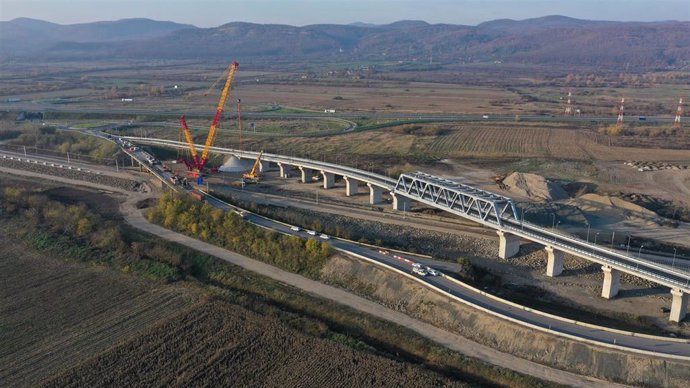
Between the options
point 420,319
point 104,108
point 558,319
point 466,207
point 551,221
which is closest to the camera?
point 558,319

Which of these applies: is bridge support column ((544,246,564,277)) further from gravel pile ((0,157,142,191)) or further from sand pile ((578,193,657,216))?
gravel pile ((0,157,142,191))

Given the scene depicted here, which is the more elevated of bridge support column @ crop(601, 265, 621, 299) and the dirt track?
bridge support column @ crop(601, 265, 621, 299)

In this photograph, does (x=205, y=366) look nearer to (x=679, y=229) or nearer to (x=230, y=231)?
(x=230, y=231)

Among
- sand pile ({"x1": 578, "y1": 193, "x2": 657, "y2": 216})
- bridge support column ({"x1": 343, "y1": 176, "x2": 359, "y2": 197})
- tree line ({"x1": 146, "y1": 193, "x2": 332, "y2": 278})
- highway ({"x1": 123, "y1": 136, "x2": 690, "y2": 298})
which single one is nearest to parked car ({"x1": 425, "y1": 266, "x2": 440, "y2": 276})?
tree line ({"x1": 146, "y1": 193, "x2": 332, "y2": 278})

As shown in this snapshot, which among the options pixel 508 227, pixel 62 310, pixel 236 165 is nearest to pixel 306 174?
pixel 236 165

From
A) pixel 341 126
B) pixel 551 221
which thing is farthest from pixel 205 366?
pixel 341 126

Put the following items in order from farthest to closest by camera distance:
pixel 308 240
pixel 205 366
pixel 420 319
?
pixel 308 240 < pixel 420 319 < pixel 205 366

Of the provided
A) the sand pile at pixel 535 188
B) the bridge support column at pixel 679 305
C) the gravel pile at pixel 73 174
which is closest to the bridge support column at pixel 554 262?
the bridge support column at pixel 679 305
